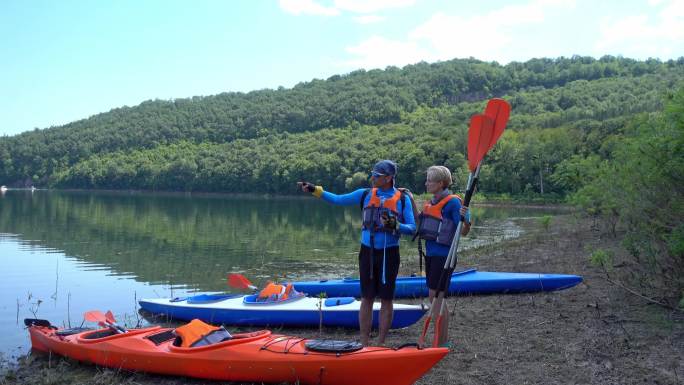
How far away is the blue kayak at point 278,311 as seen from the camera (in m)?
6.61

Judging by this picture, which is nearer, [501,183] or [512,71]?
[501,183]

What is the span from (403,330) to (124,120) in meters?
124

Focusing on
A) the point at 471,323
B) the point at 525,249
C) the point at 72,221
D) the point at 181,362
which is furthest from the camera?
the point at 72,221

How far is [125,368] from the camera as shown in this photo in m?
5.46

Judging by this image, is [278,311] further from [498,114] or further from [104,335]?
[498,114]

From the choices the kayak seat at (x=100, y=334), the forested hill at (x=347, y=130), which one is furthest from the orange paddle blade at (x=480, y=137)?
the forested hill at (x=347, y=130)

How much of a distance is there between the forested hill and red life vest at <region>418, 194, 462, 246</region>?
47893mm

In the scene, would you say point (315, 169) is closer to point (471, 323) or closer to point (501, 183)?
point (501, 183)

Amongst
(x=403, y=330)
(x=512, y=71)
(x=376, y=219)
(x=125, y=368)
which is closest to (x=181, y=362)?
(x=125, y=368)

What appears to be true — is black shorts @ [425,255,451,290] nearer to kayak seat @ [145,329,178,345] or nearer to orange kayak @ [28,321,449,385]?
orange kayak @ [28,321,449,385]

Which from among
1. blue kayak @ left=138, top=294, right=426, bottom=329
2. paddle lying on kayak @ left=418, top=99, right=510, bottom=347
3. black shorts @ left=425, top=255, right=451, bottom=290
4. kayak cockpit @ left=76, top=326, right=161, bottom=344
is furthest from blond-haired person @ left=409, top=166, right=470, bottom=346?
kayak cockpit @ left=76, top=326, right=161, bottom=344

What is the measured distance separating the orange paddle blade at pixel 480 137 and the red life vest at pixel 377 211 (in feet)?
2.83

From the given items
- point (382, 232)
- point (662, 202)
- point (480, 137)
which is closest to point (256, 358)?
A: point (382, 232)

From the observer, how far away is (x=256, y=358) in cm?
483
